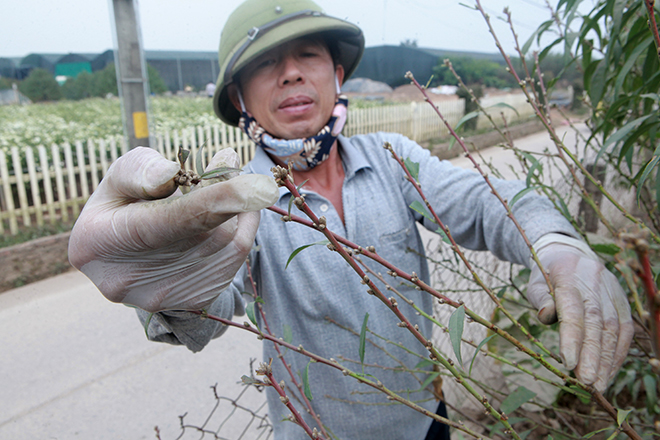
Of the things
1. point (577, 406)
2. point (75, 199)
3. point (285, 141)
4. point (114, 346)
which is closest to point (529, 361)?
point (577, 406)

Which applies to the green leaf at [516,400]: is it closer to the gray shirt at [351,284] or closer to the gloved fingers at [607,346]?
the gloved fingers at [607,346]

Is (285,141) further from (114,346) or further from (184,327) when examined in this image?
(114,346)

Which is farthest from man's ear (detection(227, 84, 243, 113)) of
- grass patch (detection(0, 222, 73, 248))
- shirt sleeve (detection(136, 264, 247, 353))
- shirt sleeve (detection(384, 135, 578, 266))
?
grass patch (detection(0, 222, 73, 248))

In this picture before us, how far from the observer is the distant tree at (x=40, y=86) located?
707 cm

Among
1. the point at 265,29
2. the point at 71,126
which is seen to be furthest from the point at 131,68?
the point at 71,126

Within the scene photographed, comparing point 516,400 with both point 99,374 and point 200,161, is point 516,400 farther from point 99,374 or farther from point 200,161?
point 99,374

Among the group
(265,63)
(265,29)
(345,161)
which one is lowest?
(345,161)

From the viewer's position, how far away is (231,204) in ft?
1.84

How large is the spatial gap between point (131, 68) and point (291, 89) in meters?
2.71

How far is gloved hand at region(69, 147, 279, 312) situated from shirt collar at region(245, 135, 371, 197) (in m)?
0.69

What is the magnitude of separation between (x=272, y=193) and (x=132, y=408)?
2.53 metres

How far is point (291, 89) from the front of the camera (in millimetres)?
1475

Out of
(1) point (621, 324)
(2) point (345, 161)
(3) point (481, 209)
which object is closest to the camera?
(1) point (621, 324)

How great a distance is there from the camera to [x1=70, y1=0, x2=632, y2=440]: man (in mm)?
938
